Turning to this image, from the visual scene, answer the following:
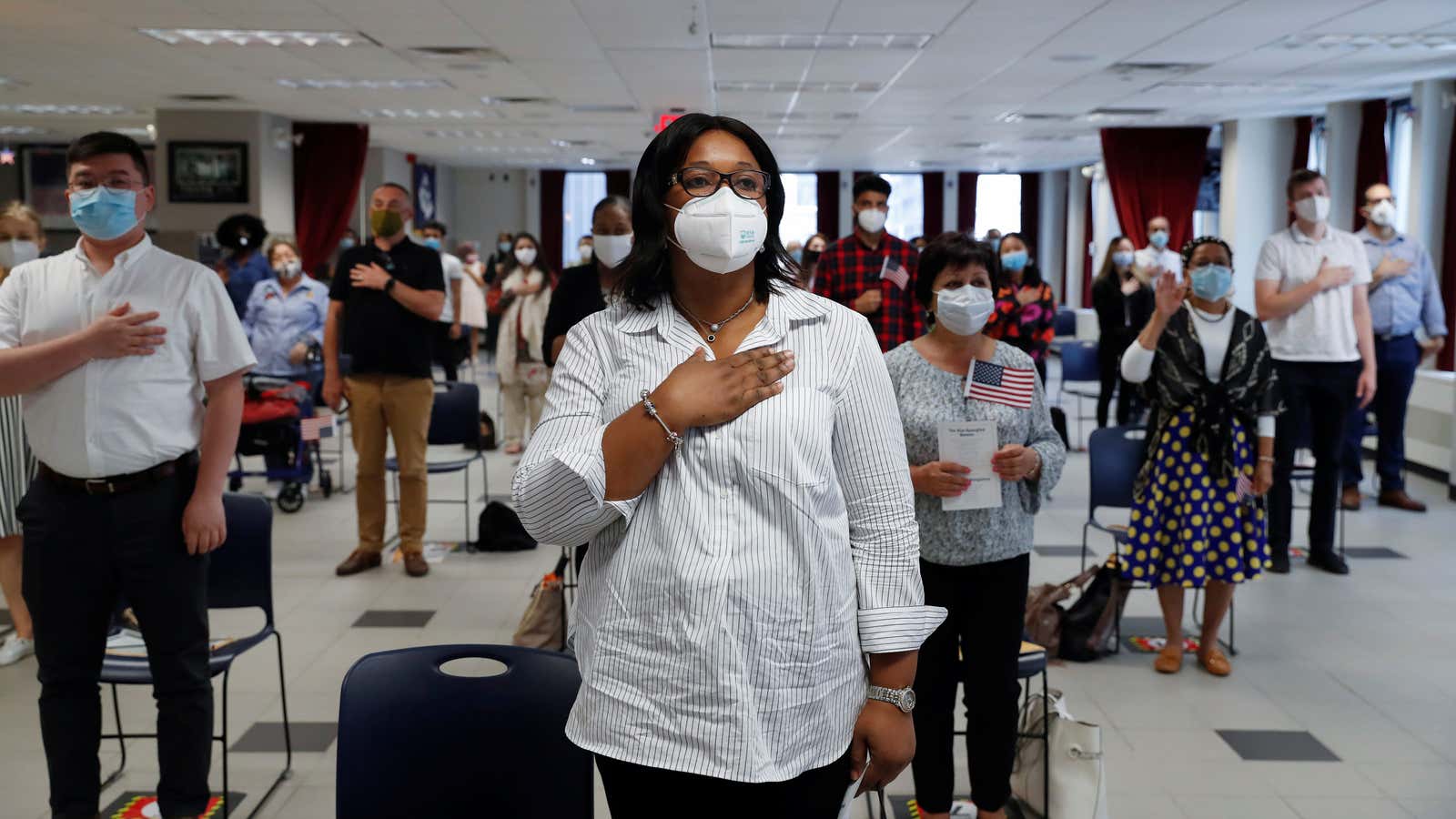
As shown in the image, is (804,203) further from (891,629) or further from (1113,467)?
(891,629)

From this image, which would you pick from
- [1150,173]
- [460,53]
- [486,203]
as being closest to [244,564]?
[460,53]

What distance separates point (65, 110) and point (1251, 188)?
42.4 ft

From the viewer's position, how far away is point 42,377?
2.76m

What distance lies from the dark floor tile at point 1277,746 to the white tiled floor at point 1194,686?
40mm

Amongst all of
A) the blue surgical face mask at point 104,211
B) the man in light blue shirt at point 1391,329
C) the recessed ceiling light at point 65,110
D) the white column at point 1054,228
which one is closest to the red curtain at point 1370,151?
the man in light blue shirt at point 1391,329

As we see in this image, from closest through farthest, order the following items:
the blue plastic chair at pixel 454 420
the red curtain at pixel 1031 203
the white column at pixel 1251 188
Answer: the blue plastic chair at pixel 454 420 < the white column at pixel 1251 188 < the red curtain at pixel 1031 203

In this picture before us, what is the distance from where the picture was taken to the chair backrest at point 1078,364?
31.9 ft

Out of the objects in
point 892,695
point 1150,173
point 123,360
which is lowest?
point 892,695

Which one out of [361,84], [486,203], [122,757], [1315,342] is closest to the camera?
[122,757]

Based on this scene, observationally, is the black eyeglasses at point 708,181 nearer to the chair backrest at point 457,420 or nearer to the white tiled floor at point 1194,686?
the white tiled floor at point 1194,686

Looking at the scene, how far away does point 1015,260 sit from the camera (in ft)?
26.5

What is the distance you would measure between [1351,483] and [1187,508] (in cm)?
399

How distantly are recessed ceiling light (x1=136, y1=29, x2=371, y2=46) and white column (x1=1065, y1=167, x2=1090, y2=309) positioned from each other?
14.9m

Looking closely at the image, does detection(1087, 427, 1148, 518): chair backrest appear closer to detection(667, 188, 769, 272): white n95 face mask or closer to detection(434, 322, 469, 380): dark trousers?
detection(667, 188, 769, 272): white n95 face mask
